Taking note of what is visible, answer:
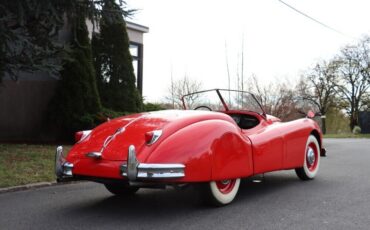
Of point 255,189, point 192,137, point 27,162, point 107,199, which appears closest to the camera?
point 192,137

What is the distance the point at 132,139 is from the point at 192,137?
673 mm

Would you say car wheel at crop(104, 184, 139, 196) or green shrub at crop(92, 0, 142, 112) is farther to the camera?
green shrub at crop(92, 0, 142, 112)

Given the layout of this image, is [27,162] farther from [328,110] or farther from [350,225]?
[328,110]

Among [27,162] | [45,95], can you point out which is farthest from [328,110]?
[27,162]

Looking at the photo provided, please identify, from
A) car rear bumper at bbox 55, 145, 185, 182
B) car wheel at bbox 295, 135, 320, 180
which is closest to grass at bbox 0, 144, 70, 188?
car rear bumper at bbox 55, 145, 185, 182

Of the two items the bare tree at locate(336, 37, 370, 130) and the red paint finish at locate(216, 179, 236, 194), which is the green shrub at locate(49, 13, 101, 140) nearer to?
the red paint finish at locate(216, 179, 236, 194)

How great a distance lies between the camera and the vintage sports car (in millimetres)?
4848

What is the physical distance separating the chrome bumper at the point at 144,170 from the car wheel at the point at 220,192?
2.08 feet

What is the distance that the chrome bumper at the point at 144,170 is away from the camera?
4.71 m

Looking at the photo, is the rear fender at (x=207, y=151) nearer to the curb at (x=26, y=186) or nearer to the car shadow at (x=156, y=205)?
the car shadow at (x=156, y=205)

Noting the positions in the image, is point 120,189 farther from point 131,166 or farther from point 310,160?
point 310,160

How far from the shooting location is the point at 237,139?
564cm

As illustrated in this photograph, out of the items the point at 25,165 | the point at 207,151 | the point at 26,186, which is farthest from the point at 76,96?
the point at 207,151

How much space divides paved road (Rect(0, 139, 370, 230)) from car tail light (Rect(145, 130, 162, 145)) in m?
0.83
